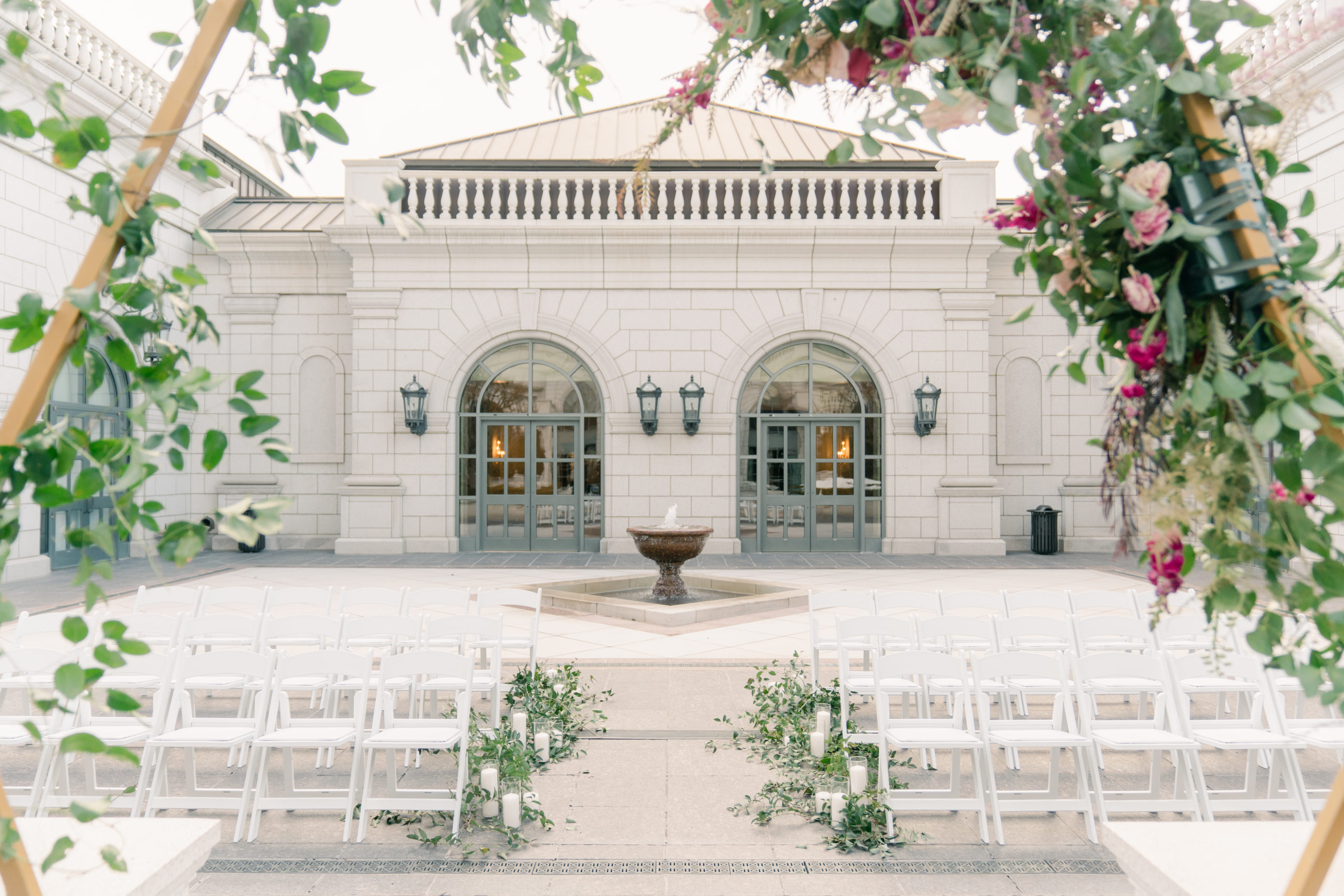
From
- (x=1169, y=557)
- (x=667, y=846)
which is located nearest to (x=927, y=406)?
(x=667, y=846)

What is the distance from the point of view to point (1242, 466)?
1.39 m

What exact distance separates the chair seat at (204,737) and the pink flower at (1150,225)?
4.34m

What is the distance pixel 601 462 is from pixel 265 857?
11714 millimetres

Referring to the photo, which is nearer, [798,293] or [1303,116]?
[1303,116]

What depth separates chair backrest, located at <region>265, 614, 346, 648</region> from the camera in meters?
5.30

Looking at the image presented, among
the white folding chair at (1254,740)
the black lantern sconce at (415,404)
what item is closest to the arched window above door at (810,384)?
the black lantern sconce at (415,404)

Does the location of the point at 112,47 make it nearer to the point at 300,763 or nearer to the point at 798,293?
the point at 798,293

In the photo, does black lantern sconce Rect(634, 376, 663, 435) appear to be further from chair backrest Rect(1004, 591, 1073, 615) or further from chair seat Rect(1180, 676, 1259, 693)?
chair seat Rect(1180, 676, 1259, 693)

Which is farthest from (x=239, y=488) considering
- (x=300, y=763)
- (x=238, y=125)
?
(x=238, y=125)

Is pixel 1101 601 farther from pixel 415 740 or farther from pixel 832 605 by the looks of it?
pixel 415 740

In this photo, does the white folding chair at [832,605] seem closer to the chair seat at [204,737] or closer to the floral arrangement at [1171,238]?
the chair seat at [204,737]

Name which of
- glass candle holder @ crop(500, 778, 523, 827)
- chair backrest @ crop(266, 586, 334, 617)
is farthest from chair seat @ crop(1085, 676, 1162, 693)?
chair backrest @ crop(266, 586, 334, 617)

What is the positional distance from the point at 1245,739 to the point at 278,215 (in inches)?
722

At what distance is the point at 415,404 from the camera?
14961 mm
